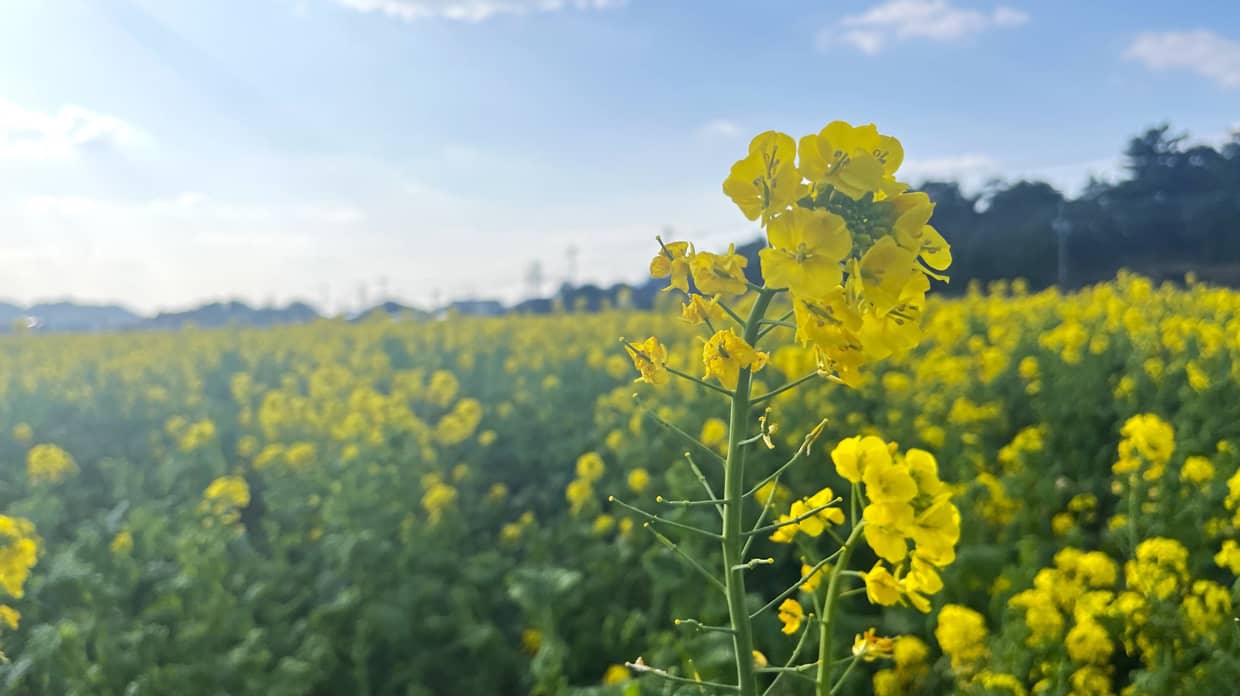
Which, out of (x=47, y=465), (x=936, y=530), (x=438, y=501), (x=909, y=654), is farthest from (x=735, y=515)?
(x=47, y=465)

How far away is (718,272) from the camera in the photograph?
1099 mm

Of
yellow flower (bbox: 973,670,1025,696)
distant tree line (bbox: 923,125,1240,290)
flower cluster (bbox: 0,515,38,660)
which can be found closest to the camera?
yellow flower (bbox: 973,670,1025,696)

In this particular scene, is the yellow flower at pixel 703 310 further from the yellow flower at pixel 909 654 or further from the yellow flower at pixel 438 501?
the yellow flower at pixel 438 501

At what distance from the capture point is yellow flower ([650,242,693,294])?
115 cm

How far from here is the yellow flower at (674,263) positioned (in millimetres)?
1148

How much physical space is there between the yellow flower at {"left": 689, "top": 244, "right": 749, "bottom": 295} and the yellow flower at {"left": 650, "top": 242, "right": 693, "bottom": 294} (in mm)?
44

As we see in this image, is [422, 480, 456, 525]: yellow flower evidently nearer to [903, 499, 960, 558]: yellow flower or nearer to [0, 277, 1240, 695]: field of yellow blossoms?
[0, 277, 1240, 695]: field of yellow blossoms

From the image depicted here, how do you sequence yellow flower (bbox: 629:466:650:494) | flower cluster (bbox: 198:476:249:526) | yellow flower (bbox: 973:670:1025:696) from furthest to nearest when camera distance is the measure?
yellow flower (bbox: 629:466:650:494) < flower cluster (bbox: 198:476:249:526) < yellow flower (bbox: 973:670:1025:696)

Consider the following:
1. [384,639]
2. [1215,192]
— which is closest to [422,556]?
[384,639]

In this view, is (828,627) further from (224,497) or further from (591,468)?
(224,497)

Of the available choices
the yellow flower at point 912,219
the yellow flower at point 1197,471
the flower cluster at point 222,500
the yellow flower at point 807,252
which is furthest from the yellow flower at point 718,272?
the flower cluster at point 222,500

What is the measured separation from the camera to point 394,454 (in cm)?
484

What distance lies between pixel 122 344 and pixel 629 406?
10.9 m

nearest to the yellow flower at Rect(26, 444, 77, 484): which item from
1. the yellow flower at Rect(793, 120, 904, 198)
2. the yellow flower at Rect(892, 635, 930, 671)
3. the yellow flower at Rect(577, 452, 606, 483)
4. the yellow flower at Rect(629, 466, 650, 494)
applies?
the yellow flower at Rect(577, 452, 606, 483)
